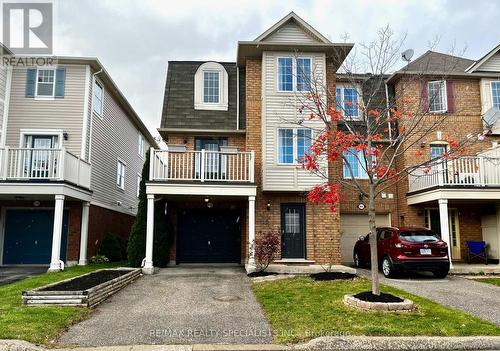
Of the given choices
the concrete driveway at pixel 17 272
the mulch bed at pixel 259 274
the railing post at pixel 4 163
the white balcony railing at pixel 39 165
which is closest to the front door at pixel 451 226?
the mulch bed at pixel 259 274

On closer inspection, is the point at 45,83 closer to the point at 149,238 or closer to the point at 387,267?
the point at 149,238

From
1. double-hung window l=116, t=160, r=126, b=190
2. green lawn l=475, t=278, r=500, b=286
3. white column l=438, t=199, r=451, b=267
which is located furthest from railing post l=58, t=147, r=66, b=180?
green lawn l=475, t=278, r=500, b=286

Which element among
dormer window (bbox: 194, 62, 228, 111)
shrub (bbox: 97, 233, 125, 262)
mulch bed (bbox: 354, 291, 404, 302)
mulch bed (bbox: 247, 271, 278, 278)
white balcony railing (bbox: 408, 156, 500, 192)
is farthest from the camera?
shrub (bbox: 97, 233, 125, 262)

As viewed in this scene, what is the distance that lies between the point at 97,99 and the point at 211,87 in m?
4.99

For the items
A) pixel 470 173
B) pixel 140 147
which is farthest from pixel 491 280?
pixel 140 147

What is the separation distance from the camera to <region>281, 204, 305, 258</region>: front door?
1471cm

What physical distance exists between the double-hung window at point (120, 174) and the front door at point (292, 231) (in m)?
9.60

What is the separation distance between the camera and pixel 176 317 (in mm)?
7309

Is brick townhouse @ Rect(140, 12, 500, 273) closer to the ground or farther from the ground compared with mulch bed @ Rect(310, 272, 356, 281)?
farther from the ground

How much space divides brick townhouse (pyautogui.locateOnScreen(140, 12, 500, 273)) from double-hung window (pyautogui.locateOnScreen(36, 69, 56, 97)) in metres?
4.50

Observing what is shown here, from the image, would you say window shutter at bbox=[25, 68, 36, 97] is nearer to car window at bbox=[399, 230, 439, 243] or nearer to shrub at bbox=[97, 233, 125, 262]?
shrub at bbox=[97, 233, 125, 262]

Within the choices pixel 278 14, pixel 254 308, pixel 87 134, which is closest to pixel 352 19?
pixel 278 14

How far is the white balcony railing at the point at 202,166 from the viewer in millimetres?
13805

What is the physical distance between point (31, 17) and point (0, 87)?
3.08m
